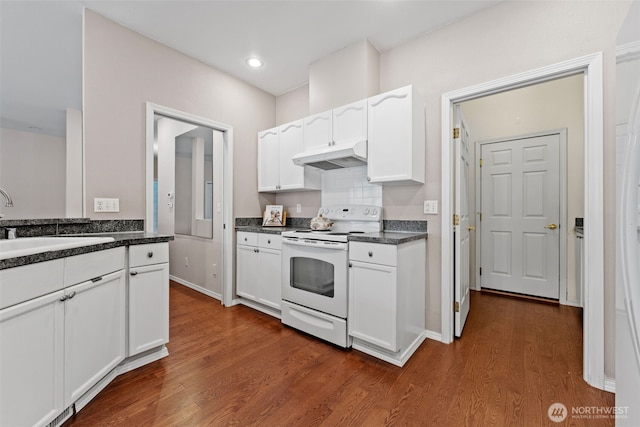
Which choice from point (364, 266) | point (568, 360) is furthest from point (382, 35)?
point (568, 360)

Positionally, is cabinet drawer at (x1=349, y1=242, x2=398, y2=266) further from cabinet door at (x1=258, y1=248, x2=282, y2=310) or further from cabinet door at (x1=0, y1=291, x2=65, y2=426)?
cabinet door at (x1=0, y1=291, x2=65, y2=426)

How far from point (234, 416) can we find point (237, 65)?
3162mm

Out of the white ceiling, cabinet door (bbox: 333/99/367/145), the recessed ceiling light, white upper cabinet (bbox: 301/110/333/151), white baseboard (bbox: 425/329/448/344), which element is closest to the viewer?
the white ceiling

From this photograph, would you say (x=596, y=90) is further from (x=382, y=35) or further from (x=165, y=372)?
(x=165, y=372)

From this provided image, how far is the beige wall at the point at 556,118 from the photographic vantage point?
309 centimetres

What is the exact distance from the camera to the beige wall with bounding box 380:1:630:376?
64.5 inches

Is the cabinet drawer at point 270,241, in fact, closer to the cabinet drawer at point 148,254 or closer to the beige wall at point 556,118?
the cabinet drawer at point 148,254

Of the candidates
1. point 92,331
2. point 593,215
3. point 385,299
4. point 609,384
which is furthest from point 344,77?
point 609,384

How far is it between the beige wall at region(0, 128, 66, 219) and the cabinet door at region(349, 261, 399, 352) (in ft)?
16.2

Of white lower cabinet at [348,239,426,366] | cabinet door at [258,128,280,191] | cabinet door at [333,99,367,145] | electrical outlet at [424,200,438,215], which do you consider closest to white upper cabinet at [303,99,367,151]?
cabinet door at [333,99,367,145]

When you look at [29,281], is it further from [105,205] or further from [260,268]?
[260,268]

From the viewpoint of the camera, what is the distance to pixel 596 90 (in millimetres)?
1665

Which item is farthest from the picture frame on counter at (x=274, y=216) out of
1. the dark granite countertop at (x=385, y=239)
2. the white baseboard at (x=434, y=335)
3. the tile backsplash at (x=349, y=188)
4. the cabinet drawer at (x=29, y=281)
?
the cabinet drawer at (x=29, y=281)

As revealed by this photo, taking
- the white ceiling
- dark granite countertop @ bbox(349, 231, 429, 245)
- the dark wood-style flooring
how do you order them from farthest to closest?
the white ceiling, dark granite countertop @ bbox(349, 231, 429, 245), the dark wood-style flooring
